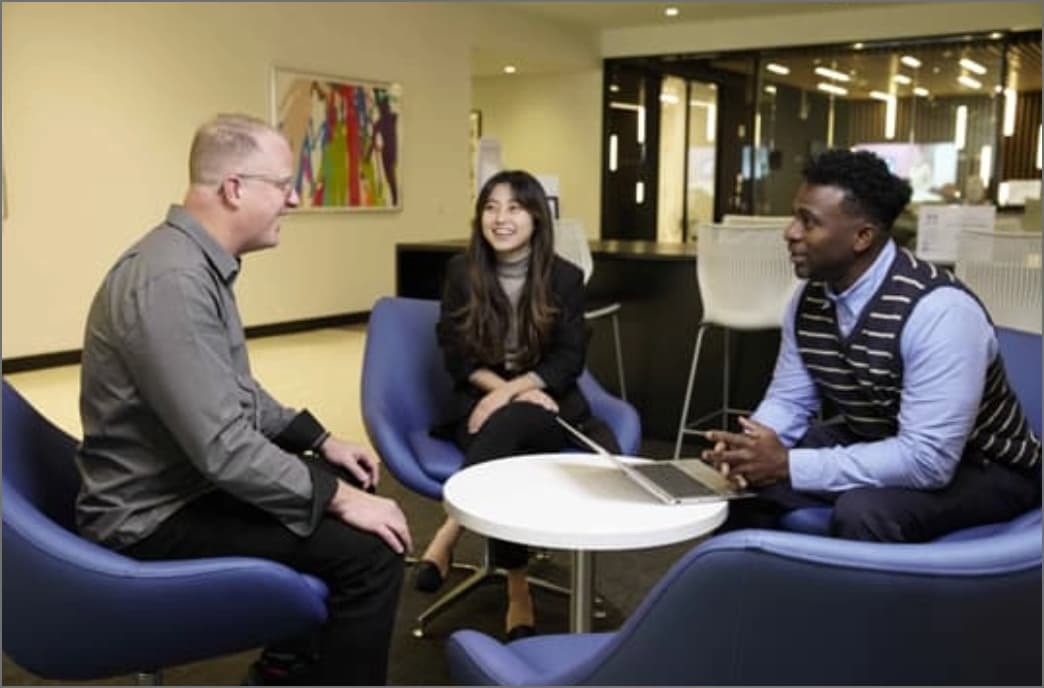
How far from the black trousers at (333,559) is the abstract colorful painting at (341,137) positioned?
591 centimetres

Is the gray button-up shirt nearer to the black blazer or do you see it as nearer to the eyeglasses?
the eyeglasses

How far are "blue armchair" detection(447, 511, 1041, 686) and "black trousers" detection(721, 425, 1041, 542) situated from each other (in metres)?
0.92

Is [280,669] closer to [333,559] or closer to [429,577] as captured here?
[333,559]

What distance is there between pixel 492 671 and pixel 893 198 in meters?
1.37

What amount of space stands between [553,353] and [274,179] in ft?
3.85

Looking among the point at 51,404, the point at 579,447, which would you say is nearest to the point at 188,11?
the point at 51,404

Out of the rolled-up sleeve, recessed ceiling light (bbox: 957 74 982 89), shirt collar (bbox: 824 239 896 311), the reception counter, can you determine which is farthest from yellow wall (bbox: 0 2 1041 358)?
shirt collar (bbox: 824 239 896 311)

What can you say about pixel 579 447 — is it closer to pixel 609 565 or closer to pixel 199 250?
pixel 609 565

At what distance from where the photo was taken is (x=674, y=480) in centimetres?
197

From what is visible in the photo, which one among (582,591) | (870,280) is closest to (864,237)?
(870,280)

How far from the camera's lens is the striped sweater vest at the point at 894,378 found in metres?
2.01

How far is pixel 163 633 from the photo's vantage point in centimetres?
162

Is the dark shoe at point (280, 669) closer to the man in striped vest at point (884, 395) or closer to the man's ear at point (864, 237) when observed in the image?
the man in striped vest at point (884, 395)

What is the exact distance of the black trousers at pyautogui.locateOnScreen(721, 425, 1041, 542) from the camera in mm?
1915
